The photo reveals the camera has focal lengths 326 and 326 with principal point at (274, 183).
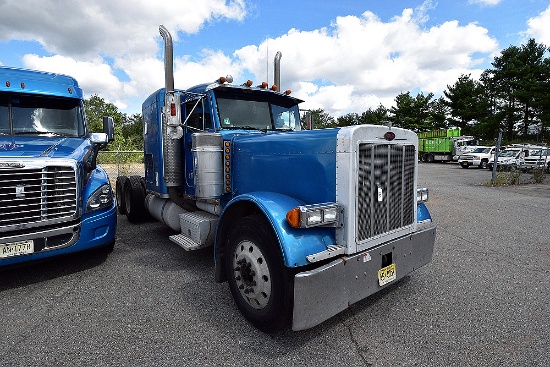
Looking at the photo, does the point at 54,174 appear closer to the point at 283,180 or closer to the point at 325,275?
the point at 283,180

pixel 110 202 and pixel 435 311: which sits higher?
pixel 110 202

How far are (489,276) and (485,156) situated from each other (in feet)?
82.0

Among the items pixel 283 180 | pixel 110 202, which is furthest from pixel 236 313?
pixel 110 202

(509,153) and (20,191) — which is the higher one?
(509,153)

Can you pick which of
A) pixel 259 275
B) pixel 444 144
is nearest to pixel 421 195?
pixel 259 275

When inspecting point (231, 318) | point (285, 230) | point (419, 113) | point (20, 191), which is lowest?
point (231, 318)

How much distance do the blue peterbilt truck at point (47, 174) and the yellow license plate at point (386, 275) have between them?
3424 millimetres

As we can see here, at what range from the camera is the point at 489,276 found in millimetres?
4094

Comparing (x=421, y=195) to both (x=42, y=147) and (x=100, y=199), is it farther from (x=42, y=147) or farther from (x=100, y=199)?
(x=42, y=147)

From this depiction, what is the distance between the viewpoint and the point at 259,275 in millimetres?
2844

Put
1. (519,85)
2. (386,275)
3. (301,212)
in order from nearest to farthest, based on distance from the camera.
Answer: (301,212)
(386,275)
(519,85)

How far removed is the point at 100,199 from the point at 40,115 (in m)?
1.83

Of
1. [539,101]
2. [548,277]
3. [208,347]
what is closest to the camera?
[208,347]

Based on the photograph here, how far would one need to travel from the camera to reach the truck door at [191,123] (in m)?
4.38
